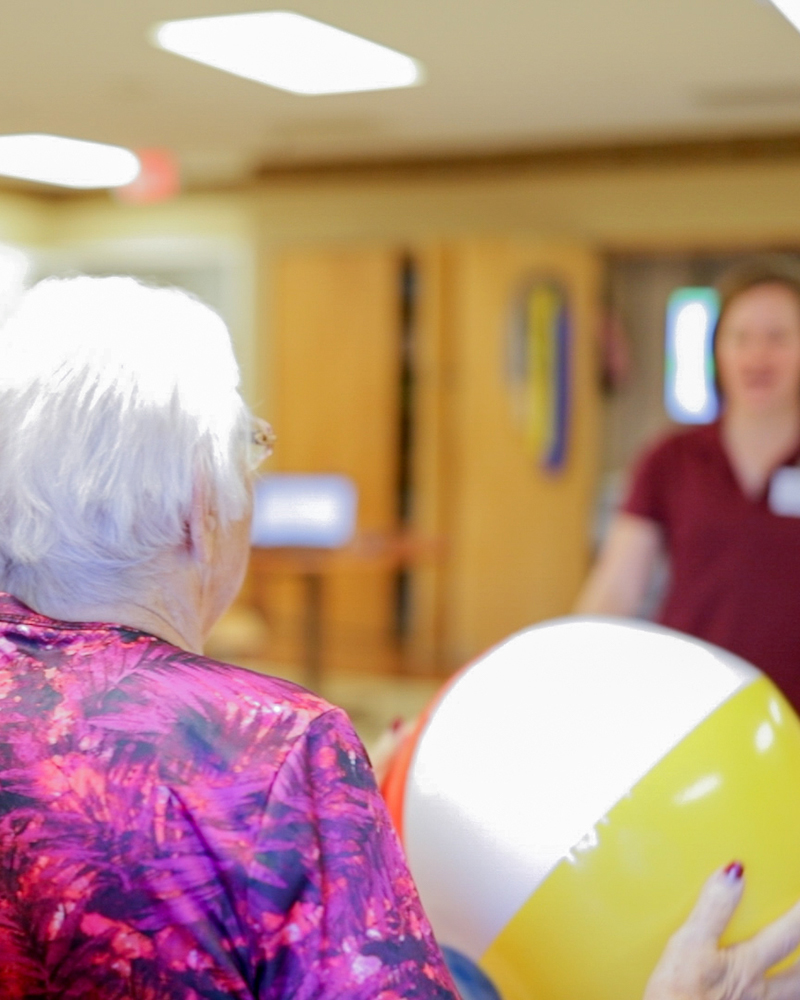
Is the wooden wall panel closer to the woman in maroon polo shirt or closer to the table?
the table

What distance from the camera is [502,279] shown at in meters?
6.54

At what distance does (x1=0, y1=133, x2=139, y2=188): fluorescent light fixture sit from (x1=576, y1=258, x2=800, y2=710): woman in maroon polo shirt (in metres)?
2.28

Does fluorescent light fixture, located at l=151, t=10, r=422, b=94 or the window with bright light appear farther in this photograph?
the window with bright light

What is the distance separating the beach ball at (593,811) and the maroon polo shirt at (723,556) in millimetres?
602

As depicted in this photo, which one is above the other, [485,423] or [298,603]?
[485,423]

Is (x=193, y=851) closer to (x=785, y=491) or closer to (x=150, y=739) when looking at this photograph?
(x=150, y=739)

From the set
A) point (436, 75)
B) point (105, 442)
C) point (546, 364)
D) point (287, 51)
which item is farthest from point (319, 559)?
point (105, 442)

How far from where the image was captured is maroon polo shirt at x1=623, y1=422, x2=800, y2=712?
1996 mm

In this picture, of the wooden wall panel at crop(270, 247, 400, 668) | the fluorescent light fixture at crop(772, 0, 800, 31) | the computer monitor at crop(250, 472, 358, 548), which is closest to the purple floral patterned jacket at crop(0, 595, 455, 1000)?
the fluorescent light fixture at crop(772, 0, 800, 31)

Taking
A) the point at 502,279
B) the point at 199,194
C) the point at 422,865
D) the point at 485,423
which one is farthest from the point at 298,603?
Result: the point at 422,865

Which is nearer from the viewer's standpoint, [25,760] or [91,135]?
[25,760]

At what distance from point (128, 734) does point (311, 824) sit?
0.16 meters

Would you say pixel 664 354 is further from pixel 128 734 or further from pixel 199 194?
pixel 128 734

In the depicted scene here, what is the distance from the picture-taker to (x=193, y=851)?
960mm
